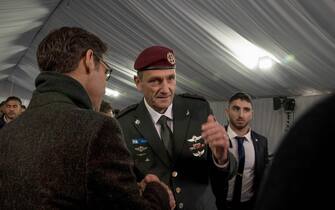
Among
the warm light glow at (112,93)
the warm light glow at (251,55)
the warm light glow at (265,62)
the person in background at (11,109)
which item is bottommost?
the person in background at (11,109)

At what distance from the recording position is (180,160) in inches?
53.4

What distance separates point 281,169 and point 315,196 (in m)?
0.04

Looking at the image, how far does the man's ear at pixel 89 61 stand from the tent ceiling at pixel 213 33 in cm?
299

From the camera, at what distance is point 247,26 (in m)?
4.36

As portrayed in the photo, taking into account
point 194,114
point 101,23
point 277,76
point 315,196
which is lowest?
point 315,196

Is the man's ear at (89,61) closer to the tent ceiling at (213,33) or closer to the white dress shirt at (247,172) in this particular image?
the white dress shirt at (247,172)

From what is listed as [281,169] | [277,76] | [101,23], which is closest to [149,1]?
[101,23]

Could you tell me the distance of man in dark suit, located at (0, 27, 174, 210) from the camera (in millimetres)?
862

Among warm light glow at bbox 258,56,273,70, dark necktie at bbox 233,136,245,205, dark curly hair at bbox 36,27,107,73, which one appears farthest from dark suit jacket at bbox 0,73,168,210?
warm light glow at bbox 258,56,273,70

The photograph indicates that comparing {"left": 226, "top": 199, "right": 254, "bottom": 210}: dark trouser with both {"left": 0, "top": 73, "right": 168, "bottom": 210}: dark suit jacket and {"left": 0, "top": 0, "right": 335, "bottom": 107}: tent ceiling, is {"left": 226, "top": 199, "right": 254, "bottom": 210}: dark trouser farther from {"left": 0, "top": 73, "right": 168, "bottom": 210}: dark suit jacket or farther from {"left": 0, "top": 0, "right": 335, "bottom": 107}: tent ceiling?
{"left": 0, "top": 0, "right": 335, "bottom": 107}: tent ceiling

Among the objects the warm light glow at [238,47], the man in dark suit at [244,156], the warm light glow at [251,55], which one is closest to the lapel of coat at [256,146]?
the man in dark suit at [244,156]

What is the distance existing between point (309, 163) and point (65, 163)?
2.07ft

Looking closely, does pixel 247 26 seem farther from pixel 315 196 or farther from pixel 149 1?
pixel 315 196

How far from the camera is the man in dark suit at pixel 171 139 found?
133 cm
